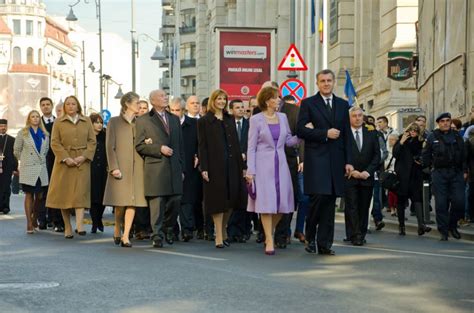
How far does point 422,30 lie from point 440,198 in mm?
13496

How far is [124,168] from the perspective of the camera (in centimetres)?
1494

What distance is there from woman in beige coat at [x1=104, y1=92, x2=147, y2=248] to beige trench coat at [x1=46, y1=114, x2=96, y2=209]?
1.32m

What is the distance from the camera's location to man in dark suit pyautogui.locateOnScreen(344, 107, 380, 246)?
1530 cm

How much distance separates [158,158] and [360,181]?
259cm

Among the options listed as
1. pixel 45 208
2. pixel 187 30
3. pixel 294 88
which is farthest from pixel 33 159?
pixel 187 30

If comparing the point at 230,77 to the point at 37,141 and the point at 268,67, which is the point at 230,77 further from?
the point at 37,141

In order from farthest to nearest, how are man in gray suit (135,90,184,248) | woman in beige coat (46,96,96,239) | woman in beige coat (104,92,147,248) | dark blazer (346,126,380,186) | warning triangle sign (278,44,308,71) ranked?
warning triangle sign (278,44,308,71) → woman in beige coat (46,96,96,239) → dark blazer (346,126,380,186) → woman in beige coat (104,92,147,248) → man in gray suit (135,90,184,248)

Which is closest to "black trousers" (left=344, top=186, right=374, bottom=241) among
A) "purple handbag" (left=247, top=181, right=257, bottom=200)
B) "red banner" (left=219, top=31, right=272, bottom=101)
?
"purple handbag" (left=247, top=181, right=257, bottom=200)

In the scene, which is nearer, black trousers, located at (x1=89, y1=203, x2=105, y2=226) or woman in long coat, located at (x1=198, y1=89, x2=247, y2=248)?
woman in long coat, located at (x1=198, y1=89, x2=247, y2=248)

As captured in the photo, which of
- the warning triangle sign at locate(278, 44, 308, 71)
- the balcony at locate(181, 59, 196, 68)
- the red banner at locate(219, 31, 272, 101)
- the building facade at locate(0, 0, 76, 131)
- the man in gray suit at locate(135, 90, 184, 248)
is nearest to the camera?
the man in gray suit at locate(135, 90, 184, 248)

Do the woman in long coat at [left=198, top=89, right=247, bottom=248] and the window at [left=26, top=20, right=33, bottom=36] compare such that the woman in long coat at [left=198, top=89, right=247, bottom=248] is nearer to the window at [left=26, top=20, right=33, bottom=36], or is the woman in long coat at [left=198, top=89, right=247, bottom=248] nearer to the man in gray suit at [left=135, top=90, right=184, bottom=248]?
the man in gray suit at [left=135, top=90, right=184, bottom=248]

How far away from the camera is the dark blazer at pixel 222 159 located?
14805 mm

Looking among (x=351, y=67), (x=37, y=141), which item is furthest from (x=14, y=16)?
(x=37, y=141)

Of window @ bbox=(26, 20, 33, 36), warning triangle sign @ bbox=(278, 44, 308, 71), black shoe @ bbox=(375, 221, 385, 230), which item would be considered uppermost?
window @ bbox=(26, 20, 33, 36)
